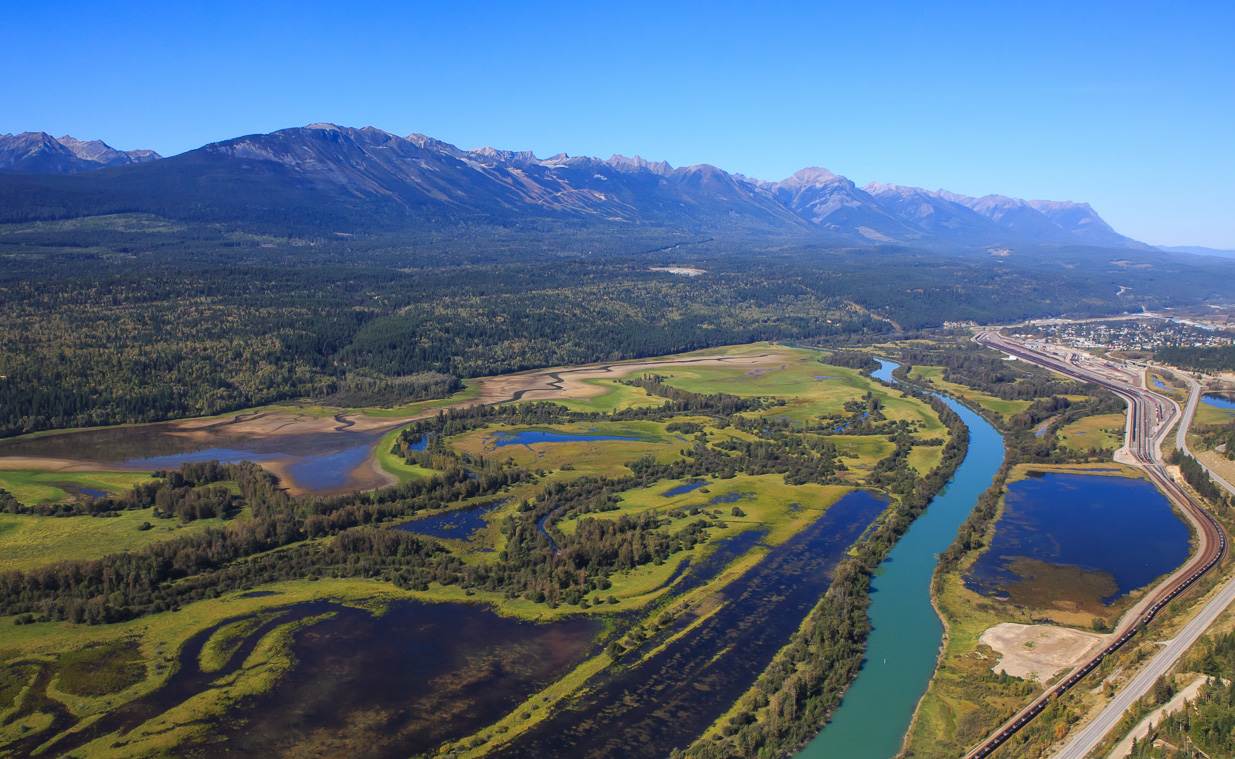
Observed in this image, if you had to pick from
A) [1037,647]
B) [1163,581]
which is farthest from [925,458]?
[1037,647]

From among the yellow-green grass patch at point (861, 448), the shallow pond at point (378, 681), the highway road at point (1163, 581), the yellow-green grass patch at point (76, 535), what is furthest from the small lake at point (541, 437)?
the highway road at point (1163, 581)

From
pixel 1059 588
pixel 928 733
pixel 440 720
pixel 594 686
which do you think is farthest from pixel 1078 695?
pixel 440 720

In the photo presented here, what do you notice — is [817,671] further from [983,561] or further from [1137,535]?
[1137,535]

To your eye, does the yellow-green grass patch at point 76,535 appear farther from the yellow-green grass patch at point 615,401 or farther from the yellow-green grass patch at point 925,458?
the yellow-green grass patch at point 925,458

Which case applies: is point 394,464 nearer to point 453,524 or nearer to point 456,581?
point 453,524

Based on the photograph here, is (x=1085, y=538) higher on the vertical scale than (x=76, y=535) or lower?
higher
